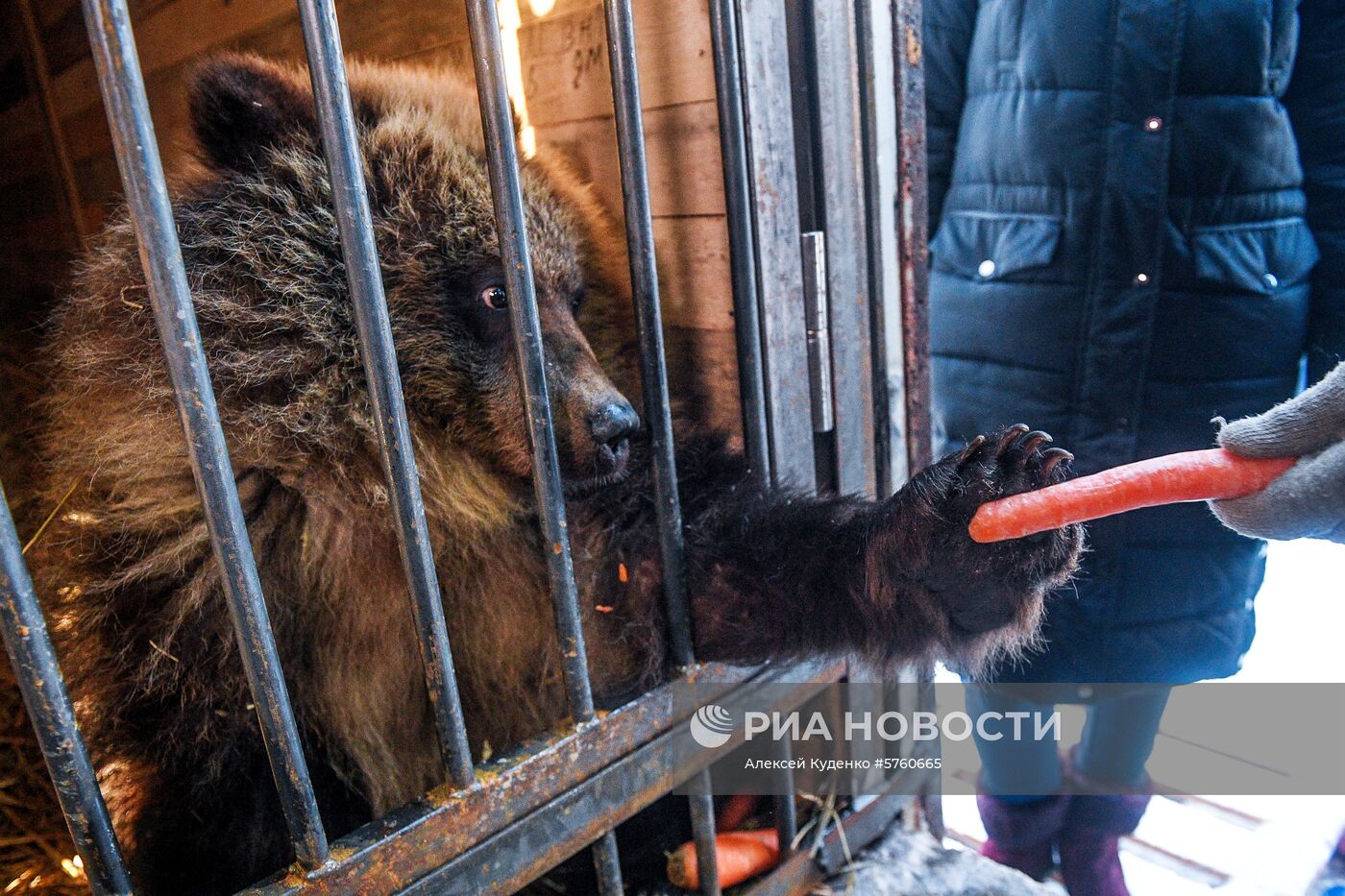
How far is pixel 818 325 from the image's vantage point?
1851 millimetres

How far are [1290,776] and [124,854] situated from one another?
3.34 metres

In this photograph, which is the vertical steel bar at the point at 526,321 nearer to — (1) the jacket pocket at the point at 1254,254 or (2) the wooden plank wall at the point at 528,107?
(2) the wooden plank wall at the point at 528,107

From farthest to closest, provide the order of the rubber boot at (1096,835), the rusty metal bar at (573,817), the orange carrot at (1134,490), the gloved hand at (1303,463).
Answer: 1. the rubber boot at (1096,835)
2. the rusty metal bar at (573,817)
3. the orange carrot at (1134,490)
4. the gloved hand at (1303,463)

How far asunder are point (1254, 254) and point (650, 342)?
154cm

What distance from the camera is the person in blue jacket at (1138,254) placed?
206 cm

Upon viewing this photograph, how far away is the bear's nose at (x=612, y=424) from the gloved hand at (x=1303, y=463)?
3.03ft

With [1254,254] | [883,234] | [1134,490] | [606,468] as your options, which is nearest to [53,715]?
[606,468]

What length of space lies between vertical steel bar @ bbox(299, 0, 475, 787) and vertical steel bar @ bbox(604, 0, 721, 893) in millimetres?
429

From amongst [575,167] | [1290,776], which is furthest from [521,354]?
[1290,776]

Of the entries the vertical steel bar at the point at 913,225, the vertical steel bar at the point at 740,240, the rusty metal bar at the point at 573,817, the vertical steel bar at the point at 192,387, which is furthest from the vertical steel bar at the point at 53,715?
the vertical steel bar at the point at 913,225

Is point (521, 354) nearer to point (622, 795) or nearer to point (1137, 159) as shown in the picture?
point (622, 795)

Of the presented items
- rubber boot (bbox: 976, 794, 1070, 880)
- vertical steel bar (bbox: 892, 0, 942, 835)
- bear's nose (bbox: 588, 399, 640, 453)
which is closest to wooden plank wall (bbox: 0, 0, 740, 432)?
bear's nose (bbox: 588, 399, 640, 453)

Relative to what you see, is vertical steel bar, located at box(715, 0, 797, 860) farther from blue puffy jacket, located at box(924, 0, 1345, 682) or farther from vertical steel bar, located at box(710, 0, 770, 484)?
blue puffy jacket, located at box(924, 0, 1345, 682)

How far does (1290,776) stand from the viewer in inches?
117
